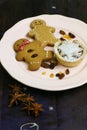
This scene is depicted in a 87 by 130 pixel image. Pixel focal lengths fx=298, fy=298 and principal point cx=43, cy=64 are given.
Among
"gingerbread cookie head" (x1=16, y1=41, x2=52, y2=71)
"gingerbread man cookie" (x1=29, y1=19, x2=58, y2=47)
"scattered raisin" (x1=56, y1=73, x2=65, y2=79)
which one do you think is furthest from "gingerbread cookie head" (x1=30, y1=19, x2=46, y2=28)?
"scattered raisin" (x1=56, y1=73, x2=65, y2=79)

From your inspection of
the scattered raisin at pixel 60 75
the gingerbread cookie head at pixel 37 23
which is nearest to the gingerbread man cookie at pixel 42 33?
the gingerbread cookie head at pixel 37 23

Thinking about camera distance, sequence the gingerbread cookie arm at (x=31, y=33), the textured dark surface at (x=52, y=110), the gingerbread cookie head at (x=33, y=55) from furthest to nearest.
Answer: the gingerbread cookie arm at (x=31, y=33)
the gingerbread cookie head at (x=33, y=55)
the textured dark surface at (x=52, y=110)

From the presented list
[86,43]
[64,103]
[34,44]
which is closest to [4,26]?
[34,44]

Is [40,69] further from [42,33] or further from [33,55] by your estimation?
[42,33]

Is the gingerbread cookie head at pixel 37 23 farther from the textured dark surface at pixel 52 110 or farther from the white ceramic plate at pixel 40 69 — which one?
the textured dark surface at pixel 52 110

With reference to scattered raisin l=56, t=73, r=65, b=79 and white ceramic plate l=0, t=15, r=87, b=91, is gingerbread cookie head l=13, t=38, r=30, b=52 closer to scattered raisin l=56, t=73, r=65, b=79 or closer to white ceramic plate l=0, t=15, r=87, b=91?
white ceramic plate l=0, t=15, r=87, b=91

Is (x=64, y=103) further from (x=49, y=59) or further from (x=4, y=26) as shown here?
(x=4, y=26)

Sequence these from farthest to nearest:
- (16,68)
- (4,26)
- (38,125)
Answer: (4,26) → (16,68) → (38,125)
